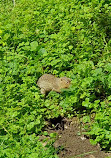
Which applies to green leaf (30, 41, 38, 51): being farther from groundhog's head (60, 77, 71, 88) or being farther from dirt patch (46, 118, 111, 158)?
dirt patch (46, 118, 111, 158)

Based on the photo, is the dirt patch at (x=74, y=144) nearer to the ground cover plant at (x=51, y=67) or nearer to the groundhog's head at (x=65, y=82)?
the ground cover plant at (x=51, y=67)

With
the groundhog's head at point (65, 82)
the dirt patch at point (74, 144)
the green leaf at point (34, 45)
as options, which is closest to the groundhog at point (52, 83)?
the groundhog's head at point (65, 82)

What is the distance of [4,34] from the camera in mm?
6438

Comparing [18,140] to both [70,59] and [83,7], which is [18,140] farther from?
[83,7]

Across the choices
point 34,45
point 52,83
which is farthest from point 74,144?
point 34,45

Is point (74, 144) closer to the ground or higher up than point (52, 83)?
closer to the ground

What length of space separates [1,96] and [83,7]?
2363 millimetres

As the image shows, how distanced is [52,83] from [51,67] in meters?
0.51

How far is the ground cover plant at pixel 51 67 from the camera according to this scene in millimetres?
4562

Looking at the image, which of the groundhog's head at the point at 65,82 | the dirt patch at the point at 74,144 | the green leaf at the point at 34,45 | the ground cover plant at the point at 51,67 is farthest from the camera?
the green leaf at the point at 34,45

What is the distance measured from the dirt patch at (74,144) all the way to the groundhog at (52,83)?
1.80 feet

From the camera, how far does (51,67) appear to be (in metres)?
5.81

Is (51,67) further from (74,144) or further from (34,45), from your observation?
(74,144)

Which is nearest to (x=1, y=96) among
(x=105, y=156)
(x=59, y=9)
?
(x=105, y=156)
